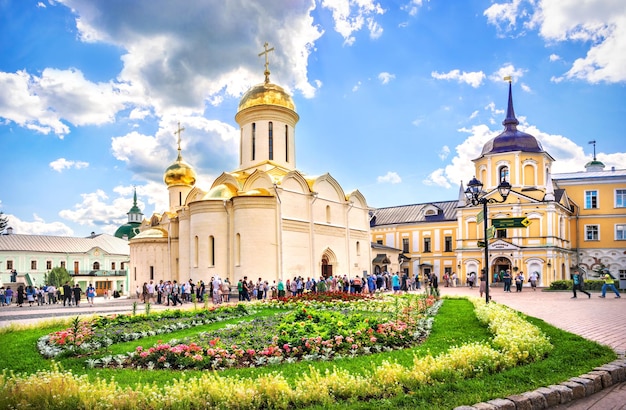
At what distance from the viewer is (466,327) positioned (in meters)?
11.8

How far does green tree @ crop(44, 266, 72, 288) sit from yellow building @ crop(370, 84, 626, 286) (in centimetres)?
3949

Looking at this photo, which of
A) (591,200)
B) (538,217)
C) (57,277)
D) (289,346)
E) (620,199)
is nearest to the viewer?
(289,346)

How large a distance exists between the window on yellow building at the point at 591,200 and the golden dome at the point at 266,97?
3030 cm

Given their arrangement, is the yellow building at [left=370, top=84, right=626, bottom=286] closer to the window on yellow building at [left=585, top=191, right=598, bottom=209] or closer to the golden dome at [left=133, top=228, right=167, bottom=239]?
the window on yellow building at [left=585, top=191, right=598, bottom=209]

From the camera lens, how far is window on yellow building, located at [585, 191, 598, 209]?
145ft

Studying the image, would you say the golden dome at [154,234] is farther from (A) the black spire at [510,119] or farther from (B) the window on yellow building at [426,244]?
(A) the black spire at [510,119]

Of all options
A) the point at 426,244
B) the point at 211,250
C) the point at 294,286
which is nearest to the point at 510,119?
the point at 426,244

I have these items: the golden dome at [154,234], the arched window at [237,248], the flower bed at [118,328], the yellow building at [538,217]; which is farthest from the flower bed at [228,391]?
the yellow building at [538,217]

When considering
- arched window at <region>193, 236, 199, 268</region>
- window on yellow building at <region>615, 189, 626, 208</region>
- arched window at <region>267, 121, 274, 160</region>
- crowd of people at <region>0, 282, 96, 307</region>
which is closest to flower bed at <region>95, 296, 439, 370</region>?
arched window at <region>193, 236, 199, 268</region>

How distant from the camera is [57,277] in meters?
49.1

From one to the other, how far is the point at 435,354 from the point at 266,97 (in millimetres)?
26351

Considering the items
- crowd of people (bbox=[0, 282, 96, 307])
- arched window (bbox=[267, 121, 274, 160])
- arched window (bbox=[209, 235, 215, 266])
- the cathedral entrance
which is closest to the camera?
crowd of people (bbox=[0, 282, 96, 307])

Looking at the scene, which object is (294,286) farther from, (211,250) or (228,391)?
(228,391)

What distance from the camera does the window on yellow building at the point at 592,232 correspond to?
43625 millimetres
